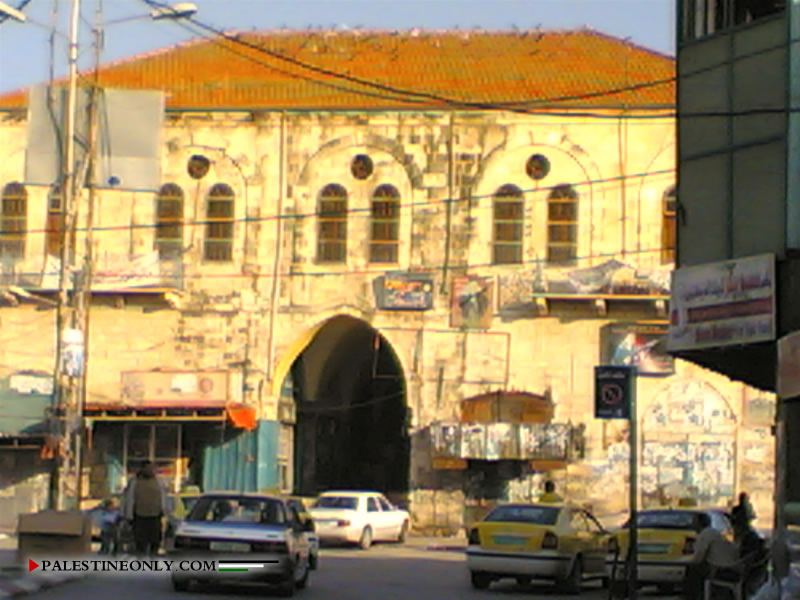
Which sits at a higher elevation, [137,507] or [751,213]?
[751,213]

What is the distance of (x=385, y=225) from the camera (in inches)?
1694

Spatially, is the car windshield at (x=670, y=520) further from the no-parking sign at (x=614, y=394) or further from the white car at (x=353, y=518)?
the white car at (x=353, y=518)

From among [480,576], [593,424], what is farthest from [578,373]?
[480,576]

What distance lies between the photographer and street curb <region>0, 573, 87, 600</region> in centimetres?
2042

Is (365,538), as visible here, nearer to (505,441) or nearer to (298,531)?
(505,441)

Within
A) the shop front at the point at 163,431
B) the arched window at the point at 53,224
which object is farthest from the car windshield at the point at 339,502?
the arched window at the point at 53,224

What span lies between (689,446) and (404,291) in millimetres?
8216

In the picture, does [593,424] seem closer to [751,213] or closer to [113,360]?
[113,360]

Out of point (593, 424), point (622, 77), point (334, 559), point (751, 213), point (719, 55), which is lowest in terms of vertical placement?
point (334, 559)

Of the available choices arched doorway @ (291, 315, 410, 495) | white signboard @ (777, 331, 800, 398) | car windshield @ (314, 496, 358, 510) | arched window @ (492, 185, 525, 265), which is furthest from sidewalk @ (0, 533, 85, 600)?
arched doorway @ (291, 315, 410, 495)

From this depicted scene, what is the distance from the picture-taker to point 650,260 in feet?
138

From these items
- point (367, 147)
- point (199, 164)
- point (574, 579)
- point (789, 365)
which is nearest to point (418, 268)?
point (367, 147)

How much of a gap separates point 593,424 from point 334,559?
40.5 ft

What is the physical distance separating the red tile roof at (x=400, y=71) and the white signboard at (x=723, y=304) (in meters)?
17.2
